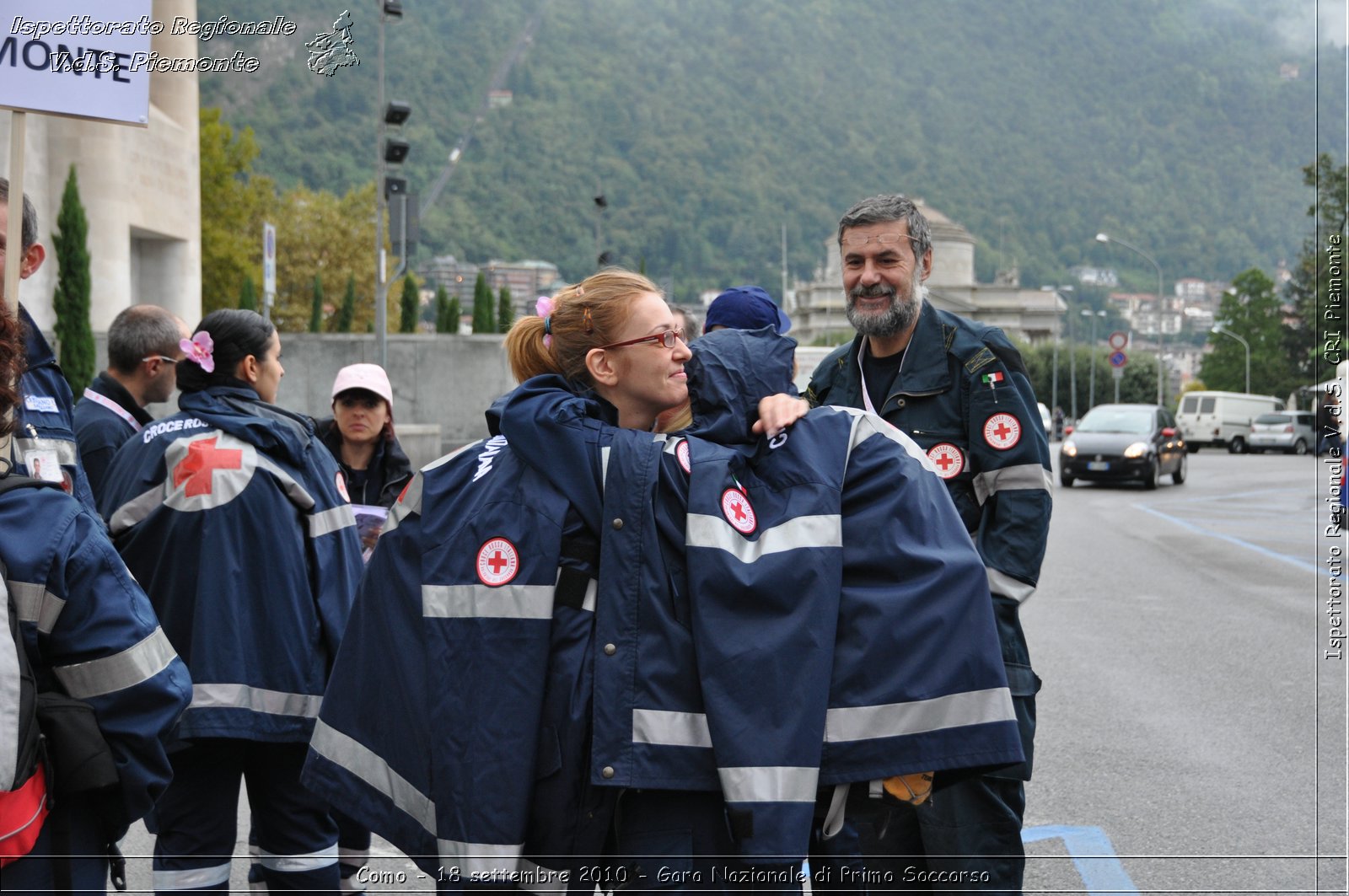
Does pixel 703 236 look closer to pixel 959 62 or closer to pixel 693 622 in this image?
pixel 959 62

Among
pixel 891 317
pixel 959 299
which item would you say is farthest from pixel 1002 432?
pixel 959 299

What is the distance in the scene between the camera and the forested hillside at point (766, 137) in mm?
88250

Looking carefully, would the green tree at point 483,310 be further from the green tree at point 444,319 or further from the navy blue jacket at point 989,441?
the navy blue jacket at point 989,441

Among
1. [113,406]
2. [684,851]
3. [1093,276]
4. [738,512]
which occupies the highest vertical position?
[1093,276]

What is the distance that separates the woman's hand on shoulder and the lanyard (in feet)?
11.2

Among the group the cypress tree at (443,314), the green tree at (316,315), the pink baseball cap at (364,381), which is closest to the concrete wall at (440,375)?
the cypress tree at (443,314)

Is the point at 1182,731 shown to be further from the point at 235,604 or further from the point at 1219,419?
the point at 1219,419

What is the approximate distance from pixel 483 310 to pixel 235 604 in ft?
83.5

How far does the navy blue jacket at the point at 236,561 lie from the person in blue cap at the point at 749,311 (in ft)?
5.15

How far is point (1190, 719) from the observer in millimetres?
7219

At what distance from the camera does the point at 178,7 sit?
82.4 feet

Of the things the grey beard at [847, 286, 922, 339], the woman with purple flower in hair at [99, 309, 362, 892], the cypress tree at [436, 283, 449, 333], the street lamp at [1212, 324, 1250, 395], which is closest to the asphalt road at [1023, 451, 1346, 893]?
the grey beard at [847, 286, 922, 339]

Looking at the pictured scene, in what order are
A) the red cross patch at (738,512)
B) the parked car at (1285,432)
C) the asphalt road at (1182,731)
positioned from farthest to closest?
the parked car at (1285,432)
the asphalt road at (1182,731)
the red cross patch at (738,512)

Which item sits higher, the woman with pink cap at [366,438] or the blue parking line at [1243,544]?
the woman with pink cap at [366,438]
